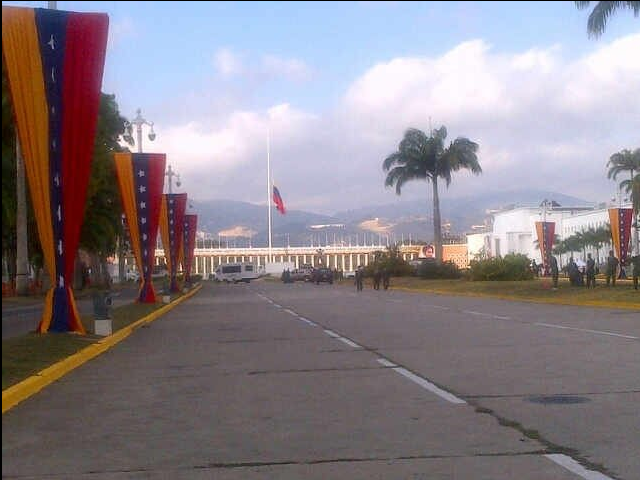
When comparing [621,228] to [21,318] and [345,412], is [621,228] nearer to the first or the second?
[21,318]

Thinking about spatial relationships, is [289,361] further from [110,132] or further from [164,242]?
[110,132]

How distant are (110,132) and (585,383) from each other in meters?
49.6

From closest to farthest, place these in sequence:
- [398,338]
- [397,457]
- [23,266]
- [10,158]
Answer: [10,158] < [397,457] < [398,338] < [23,266]

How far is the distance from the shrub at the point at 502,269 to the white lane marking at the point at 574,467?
48.6m

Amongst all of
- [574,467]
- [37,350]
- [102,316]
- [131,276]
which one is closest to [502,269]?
[102,316]

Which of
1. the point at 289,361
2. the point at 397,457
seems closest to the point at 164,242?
the point at 289,361

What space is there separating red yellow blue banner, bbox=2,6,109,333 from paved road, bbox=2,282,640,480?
283 centimetres

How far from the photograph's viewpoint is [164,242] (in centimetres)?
5141

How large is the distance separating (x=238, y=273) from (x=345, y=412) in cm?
9668

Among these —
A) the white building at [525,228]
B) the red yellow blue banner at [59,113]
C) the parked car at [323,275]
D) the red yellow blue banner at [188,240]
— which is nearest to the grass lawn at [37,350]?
the red yellow blue banner at [59,113]

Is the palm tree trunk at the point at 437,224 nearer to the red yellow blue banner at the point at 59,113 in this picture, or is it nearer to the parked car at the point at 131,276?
the red yellow blue banner at the point at 59,113

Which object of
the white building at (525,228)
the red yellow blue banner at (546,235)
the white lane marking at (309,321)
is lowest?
the white lane marking at (309,321)

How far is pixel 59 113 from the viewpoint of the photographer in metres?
18.0

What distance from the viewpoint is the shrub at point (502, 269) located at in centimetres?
5575
